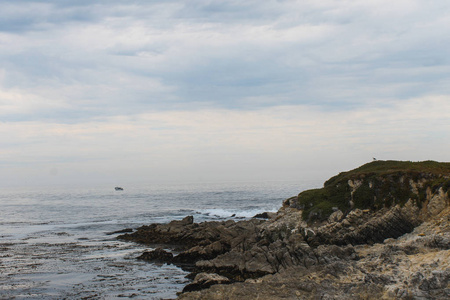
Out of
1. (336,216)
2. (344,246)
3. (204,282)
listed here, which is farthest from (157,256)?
(344,246)

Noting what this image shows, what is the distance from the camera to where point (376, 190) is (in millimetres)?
31312

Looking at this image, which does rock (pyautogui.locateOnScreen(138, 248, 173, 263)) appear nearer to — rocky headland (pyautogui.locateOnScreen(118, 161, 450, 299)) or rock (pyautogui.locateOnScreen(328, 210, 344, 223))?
rocky headland (pyautogui.locateOnScreen(118, 161, 450, 299))

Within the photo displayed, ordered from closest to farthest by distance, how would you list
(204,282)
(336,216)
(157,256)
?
(204,282) → (336,216) → (157,256)

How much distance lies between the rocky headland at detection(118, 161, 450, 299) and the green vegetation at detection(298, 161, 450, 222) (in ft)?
0.25

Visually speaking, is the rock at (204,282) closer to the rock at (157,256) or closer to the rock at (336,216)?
the rock at (157,256)

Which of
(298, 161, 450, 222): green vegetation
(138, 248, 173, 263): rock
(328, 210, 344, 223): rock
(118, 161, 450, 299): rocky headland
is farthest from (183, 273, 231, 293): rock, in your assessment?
(298, 161, 450, 222): green vegetation

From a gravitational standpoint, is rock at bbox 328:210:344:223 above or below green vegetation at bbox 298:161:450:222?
below

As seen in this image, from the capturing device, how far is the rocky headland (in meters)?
16.8

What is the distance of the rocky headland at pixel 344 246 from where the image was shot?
55.0ft

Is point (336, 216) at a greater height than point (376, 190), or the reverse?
point (376, 190)

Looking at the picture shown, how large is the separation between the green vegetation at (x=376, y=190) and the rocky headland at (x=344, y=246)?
0.08 metres

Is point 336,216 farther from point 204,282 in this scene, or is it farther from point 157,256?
point 157,256

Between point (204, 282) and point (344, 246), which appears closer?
point (204, 282)

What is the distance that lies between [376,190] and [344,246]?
805 cm
